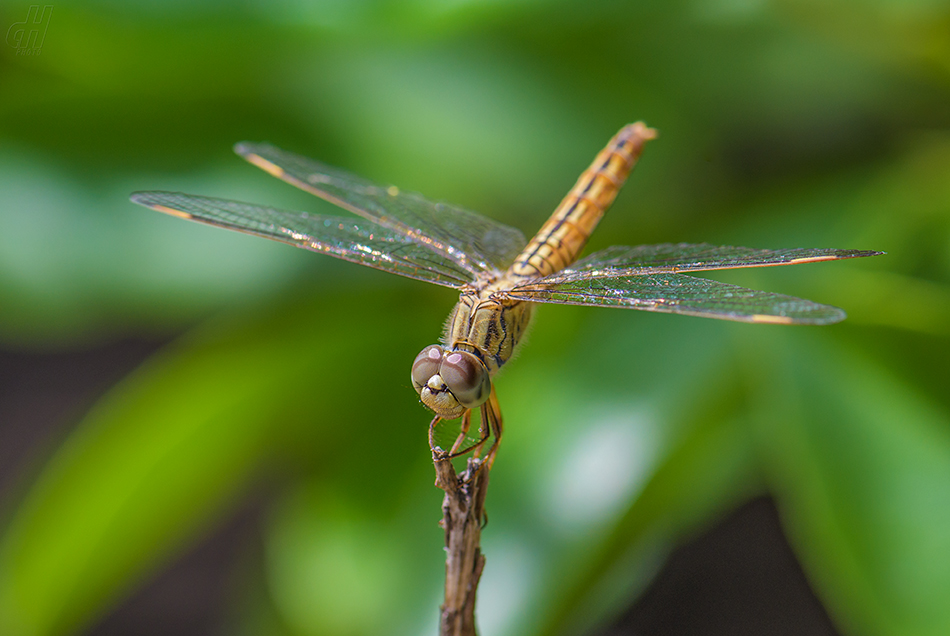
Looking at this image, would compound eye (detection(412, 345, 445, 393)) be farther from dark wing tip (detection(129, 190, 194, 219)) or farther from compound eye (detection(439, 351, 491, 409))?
dark wing tip (detection(129, 190, 194, 219))

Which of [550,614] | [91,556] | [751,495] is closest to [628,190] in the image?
[751,495]

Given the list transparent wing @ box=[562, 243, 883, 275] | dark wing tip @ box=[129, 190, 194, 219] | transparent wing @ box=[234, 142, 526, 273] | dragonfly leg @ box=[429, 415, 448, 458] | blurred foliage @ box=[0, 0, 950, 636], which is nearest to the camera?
dragonfly leg @ box=[429, 415, 448, 458]

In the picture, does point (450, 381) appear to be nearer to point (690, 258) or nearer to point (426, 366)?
point (426, 366)

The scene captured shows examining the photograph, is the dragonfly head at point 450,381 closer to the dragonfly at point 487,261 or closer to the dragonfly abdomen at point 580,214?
the dragonfly at point 487,261

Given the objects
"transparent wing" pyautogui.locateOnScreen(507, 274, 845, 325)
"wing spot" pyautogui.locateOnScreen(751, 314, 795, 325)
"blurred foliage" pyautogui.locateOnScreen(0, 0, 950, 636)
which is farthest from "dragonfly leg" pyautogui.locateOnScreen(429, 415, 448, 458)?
"blurred foliage" pyautogui.locateOnScreen(0, 0, 950, 636)

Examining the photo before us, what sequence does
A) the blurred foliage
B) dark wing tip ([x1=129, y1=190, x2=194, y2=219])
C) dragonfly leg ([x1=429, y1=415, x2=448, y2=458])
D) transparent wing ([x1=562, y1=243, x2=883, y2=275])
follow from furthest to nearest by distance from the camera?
the blurred foliage → dark wing tip ([x1=129, y1=190, x2=194, y2=219]) → transparent wing ([x1=562, y1=243, x2=883, y2=275]) → dragonfly leg ([x1=429, y1=415, x2=448, y2=458])

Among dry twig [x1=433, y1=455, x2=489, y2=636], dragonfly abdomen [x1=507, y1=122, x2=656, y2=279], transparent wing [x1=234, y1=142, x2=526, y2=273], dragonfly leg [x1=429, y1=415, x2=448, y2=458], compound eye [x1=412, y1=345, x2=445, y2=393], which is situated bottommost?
dry twig [x1=433, y1=455, x2=489, y2=636]
